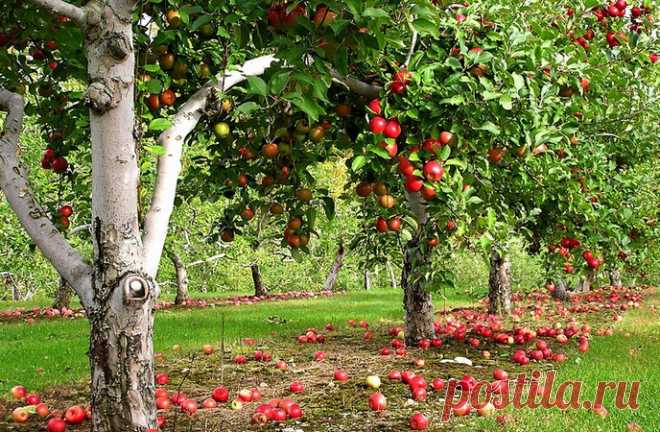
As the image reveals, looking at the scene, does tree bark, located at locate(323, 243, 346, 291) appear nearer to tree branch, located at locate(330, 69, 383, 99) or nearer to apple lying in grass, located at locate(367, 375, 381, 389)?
apple lying in grass, located at locate(367, 375, 381, 389)

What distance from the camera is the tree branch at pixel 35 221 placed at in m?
3.56

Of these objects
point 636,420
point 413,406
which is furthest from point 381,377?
point 636,420

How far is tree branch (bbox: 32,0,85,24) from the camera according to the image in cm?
328

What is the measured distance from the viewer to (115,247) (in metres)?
3.31

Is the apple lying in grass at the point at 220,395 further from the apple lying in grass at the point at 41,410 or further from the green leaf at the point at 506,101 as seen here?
the green leaf at the point at 506,101

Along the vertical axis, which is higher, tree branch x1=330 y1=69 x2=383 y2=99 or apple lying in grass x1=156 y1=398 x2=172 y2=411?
tree branch x1=330 y1=69 x2=383 y2=99

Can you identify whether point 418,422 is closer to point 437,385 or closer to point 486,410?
point 486,410

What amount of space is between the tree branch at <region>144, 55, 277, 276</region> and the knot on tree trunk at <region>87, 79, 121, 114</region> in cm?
56

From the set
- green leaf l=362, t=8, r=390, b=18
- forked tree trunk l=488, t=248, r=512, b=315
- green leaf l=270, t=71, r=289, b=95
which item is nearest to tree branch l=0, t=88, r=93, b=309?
green leaf l=270, t=71, r=289, b=95

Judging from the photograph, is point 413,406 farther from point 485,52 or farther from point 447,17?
point 447,17

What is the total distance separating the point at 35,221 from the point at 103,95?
1157 millimetres

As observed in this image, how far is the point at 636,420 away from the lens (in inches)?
157

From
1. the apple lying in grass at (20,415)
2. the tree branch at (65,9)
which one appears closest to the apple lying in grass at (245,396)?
the apple lying in grass at (20,415)

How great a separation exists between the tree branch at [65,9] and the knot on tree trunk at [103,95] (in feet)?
1.30
